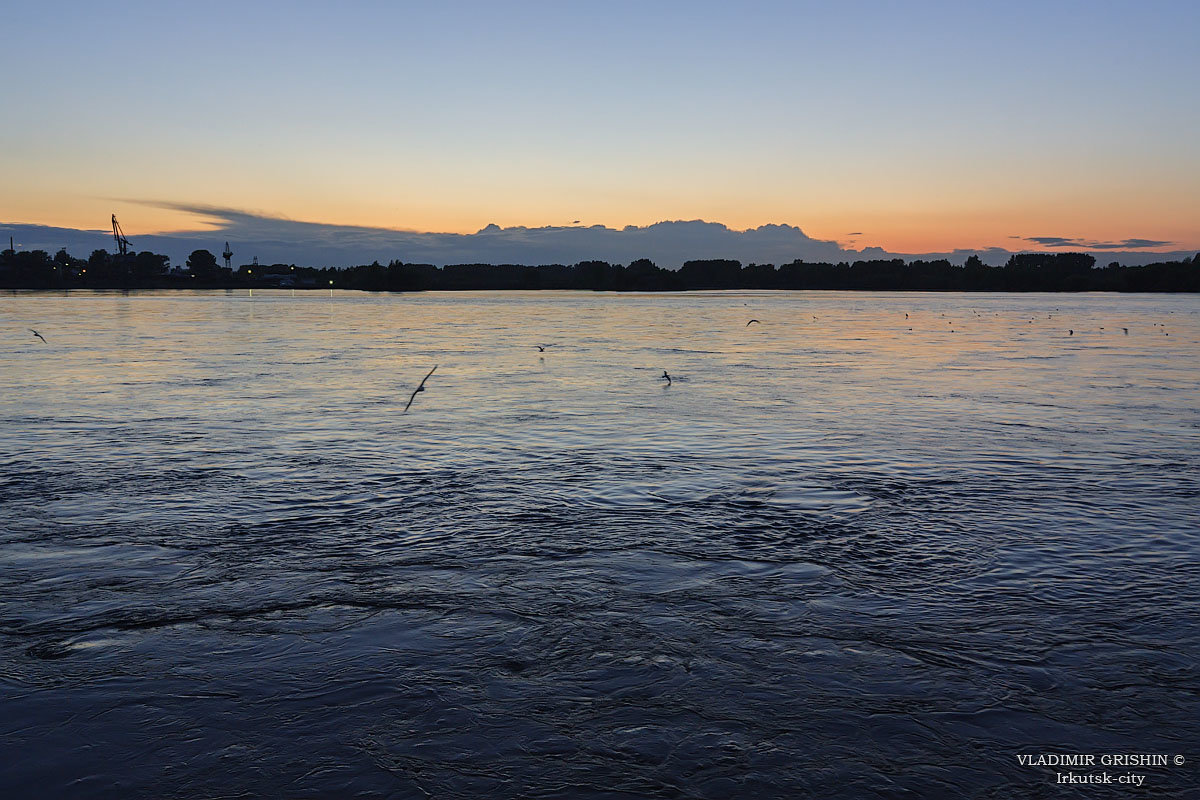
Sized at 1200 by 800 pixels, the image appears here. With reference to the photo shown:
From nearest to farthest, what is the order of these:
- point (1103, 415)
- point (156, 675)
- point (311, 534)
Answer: point (156, 675) < point (311, 534) < point (1103, 415)

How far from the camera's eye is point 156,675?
22.3ft

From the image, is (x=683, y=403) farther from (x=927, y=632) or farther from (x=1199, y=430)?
(x=927, y=632)

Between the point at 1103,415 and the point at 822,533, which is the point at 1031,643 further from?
the point at 1103,415

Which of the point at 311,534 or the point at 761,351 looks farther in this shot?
the point at 761,351

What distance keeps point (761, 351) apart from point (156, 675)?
3811 cm

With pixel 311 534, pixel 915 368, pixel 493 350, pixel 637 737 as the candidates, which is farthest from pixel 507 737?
pixel 493 350

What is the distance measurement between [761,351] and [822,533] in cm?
3277

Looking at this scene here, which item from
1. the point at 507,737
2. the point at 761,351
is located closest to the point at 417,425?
the point at 507,737

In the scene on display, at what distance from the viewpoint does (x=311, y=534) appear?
34.7 ft

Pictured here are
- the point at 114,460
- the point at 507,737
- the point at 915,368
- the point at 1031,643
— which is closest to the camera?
the point at 507,737

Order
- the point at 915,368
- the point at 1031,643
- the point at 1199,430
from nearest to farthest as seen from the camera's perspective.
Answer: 1. the point at 1031,643
2. the point at 1199,430
3. the point at 915,368

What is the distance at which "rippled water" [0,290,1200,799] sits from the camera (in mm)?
5750

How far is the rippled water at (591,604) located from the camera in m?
5.75

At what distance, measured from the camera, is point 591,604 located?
8.32 meters
